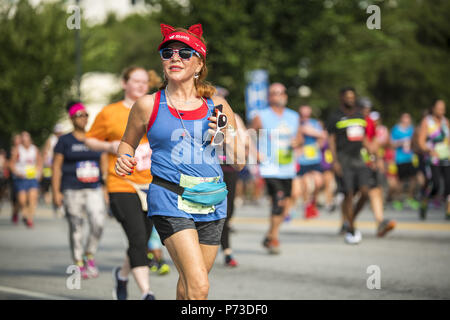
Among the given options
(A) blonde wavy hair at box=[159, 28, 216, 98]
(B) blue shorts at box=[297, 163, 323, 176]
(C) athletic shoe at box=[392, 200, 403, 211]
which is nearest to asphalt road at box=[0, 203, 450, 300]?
(A) blonde wavy hair at box=[159, 28, 216, 98]

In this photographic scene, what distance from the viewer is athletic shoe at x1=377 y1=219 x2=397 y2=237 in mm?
11657

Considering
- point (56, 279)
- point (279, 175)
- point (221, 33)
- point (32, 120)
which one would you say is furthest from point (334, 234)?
point (32, 120)

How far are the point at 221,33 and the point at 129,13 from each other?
35584 millimetres

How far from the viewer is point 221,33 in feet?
112

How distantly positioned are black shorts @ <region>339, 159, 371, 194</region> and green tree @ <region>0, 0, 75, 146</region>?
2908 cm

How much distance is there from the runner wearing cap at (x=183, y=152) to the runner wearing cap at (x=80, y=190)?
442 cm

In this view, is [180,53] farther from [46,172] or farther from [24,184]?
[46,172]

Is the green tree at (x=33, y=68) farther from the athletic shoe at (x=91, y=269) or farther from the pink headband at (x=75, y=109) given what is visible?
A: the athletic shoe at (x=91, y=269)

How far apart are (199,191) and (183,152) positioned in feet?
0.83

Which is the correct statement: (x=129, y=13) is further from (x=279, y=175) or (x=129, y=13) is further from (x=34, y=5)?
(x=279, y=175)

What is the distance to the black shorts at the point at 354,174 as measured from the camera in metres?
12.0

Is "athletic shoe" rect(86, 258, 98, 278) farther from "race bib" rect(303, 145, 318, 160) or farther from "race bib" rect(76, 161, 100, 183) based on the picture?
"race bib" rect(303, 145, 318, 160)

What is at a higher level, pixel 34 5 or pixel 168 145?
pixel 34 5

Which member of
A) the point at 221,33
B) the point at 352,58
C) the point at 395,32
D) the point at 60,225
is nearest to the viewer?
the point at 60,225
